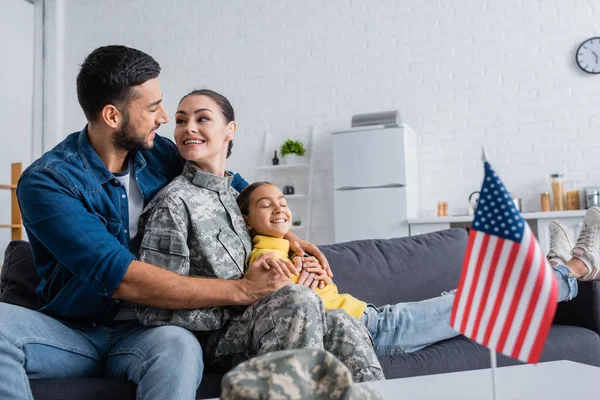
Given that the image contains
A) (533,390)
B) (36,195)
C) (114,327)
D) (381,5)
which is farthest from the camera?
(381,5)

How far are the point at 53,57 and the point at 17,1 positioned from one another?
Answer: 689 millimetres

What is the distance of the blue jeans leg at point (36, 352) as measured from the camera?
1583 mm

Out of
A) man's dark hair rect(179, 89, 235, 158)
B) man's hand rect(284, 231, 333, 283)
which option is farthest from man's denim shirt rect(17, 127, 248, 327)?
man's hand rect(284, 231, 333, 283)

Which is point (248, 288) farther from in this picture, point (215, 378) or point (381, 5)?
point (381, 5)

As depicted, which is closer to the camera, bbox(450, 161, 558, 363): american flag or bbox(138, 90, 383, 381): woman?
bbox(450, 161, 558, 363): american flag

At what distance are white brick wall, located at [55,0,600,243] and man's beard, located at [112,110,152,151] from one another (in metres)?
3.96

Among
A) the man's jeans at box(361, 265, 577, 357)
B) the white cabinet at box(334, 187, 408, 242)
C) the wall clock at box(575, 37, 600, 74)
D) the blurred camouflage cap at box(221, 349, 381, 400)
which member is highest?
the wall clock at box(575, 37, 600, 74)

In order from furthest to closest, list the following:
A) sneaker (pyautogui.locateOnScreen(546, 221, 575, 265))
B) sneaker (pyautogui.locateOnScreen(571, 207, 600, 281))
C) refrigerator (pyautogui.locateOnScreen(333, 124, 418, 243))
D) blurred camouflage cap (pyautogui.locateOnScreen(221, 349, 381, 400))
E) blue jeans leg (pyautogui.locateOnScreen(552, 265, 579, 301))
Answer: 1. refrigerator (pyautogui.locateOnScreen(333, 124, 418, 243))
2. sneaker (pyautogui.locateOnScreen(546, 221, 575, 265))
3. sneaker (pyautogui.locateOnScreen(571, 207, 600, 281))
4. blue jeans leg (pyautogui.locateOnScreen(552, 265, 579, 301))
5. blurred camouflage cap (pyautogui.locateOnScreen(221, 349, 381, 400))

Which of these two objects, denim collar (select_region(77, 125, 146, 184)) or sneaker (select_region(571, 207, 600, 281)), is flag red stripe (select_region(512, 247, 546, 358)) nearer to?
denim collar (select_region(77, 125, 146, 184))

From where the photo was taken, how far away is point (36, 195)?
1734 millimetres

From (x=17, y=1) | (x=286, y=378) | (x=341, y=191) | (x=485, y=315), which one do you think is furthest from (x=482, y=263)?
(x=17, y=1)

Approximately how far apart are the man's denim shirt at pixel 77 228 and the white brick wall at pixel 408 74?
4.00 meters

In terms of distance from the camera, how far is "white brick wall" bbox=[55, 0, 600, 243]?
17.2 ft

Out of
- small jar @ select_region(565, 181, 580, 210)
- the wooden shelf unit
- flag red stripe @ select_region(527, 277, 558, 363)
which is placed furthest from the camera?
the wooden shelf unit
